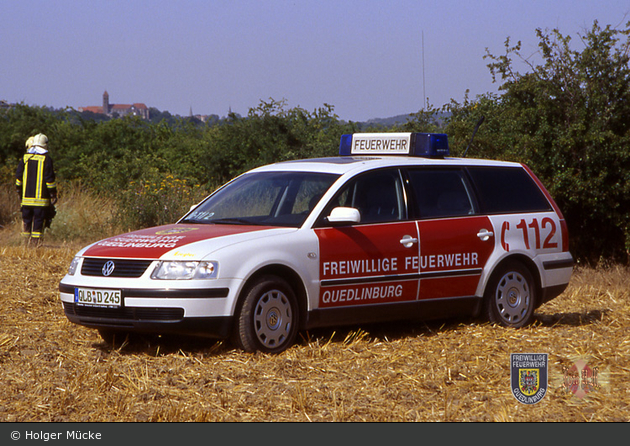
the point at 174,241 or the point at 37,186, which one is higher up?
the point at 37,186

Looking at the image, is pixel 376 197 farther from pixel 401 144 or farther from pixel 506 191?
pixel 506 191

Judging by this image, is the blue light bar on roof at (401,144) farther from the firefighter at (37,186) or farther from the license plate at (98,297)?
the firefighter at (37,186)

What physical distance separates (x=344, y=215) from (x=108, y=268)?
73.7 inches

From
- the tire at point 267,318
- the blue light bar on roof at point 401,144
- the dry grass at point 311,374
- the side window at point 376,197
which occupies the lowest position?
the dry grass at point 311,374

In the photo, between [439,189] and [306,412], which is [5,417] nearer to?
[306,412]

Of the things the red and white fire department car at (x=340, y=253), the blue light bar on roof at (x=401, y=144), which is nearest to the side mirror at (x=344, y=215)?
the red and white fire department car at (x=340, y=253)

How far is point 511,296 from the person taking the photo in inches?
334

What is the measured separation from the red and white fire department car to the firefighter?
6.22 m

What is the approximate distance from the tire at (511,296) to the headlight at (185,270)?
2.92 m

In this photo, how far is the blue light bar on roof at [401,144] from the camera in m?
8.60

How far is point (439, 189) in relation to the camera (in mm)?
8133

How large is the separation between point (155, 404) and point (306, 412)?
0.93m

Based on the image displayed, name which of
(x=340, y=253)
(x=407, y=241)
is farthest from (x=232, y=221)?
(x=407, y=241)

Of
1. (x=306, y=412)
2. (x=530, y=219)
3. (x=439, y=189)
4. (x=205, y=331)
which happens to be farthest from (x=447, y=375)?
(x=530, y=219)
